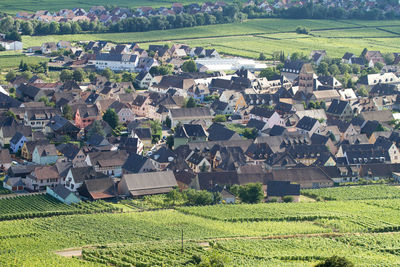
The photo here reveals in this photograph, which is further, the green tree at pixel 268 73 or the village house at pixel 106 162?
the green tree at pixel 268 73

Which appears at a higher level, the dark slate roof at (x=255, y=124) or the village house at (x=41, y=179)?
the village house at (x=41, y=179)

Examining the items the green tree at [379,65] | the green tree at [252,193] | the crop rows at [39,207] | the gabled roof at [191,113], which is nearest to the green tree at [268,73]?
the green tree at [379,65]

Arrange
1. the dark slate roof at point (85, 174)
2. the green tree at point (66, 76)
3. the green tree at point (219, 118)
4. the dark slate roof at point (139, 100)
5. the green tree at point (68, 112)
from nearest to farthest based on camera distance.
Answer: the dark slate roof at point (85, 174)
the green tree at point (68, 112)
the green tree at point (219, 118)
the dark slate roof at point (139, 100)
the green tree at point (66, 76)

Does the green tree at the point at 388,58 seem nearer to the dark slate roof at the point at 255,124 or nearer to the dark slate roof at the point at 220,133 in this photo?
the dark slate roof at the point at 255,124

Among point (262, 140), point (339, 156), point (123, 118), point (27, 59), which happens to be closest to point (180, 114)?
point (123, 118)

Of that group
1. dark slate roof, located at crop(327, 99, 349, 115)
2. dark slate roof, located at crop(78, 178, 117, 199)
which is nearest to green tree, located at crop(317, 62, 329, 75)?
dark slate roof, located at crop(327, 99, 349, 115)

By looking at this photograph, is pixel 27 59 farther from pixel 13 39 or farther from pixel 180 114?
pixel 180 114

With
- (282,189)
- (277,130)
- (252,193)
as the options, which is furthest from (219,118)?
(252,193)

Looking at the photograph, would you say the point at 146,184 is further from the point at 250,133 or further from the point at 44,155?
the point at 250,133
